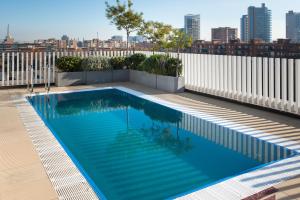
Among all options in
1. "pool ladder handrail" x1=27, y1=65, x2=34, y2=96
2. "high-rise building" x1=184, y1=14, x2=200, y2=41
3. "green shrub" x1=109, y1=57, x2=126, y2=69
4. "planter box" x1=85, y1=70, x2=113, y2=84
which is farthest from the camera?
"high-rise building" x1=184, y1=14, x2=200, y2=41

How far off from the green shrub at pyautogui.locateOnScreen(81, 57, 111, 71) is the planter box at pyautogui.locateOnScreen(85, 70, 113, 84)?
0.19m

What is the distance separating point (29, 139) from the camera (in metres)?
5.75

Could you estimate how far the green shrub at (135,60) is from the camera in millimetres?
13886

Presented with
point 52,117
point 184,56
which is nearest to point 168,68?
point 184,56

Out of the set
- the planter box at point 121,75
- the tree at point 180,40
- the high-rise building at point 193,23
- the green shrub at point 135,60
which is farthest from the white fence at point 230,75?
the high-rise building at point 193,23

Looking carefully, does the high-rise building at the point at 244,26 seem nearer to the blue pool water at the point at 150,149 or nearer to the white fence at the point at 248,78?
the white fence at the point at 248,78

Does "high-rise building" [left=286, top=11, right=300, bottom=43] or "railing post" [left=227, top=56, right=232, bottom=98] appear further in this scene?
"high-rise building" [left=286, top=11, right=300, bottom=43]

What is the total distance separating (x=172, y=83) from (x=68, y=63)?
487 cm

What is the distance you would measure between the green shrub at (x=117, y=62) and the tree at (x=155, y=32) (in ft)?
5.18

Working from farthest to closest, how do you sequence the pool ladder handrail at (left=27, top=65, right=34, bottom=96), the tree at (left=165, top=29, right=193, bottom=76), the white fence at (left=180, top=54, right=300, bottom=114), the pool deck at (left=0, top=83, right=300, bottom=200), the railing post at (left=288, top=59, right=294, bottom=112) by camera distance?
the tree at (left=165, top=29, right=193, bottom=76) < the pool ladder handrail at (left=27, top=65, right=34, bottom=96) < the white fence at (left=180, top=54, right=300, bottom=114) < the railing post at (left=288, top=59, right=294, bottom=112) < the pool deck at (left=0, top=83, right=300, bottom=200)

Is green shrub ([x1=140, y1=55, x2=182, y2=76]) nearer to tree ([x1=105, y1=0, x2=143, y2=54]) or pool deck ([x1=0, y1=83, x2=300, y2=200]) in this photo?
pool deck ([x1=0, y1=83, x2=300, y2=200])

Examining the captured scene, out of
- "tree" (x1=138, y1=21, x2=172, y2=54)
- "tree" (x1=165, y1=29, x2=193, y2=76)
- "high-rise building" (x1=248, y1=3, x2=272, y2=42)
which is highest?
"high-rise building" (x1=248, y1=3, x2=272, y2=42)

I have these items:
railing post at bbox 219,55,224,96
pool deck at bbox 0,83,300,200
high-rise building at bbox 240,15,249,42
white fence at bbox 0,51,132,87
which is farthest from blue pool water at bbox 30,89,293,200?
high-rise building at bbox 240,15,249,42

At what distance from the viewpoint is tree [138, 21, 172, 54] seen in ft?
46.2
